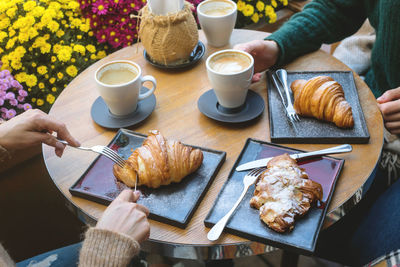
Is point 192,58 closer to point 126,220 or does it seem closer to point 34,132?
point 34,132

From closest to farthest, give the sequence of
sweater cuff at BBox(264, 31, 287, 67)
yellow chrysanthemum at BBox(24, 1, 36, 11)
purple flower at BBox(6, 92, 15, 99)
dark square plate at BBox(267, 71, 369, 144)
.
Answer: dark square plate at BBox(267, 71, 369, 144) < sweater cuff at BBox(264, 31, 287, 67) < purple flower at BBox(6, 92, 15, 99) < yellow chrysanthemum at BBox(24, 1, 36, 11)

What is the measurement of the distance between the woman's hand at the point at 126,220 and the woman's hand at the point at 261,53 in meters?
0.68

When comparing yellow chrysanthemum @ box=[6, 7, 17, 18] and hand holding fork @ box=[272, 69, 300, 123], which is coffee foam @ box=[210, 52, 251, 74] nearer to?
hand holding fork @ box=[272, 69, 300, 123]

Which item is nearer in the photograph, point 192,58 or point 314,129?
point 314,129

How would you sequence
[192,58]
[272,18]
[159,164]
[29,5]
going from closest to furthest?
1. [159,164]
2. [192,58]
3. [29,5]
4. [272,18]

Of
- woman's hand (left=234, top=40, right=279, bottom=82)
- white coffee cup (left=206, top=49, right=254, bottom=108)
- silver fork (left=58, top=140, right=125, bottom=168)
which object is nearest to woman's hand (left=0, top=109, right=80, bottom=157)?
silver fork (left=58, top=140, right=125, bottom=168)

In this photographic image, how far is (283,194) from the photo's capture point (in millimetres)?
914

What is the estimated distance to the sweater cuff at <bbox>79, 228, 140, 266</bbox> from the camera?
0.87m

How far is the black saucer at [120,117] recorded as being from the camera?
1231 millimetres

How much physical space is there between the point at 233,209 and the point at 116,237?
0.27 meters

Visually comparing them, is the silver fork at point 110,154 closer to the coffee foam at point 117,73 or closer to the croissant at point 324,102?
the coffee foam at point 117,73

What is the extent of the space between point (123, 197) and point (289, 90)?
666mm

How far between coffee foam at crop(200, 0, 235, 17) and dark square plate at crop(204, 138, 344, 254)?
0.62m

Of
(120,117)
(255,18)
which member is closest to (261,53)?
(120,117)
